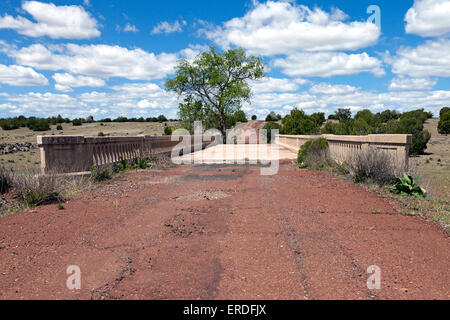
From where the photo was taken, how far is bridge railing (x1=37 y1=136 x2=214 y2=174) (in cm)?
949

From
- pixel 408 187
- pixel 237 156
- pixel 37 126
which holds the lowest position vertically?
pixel 237 156

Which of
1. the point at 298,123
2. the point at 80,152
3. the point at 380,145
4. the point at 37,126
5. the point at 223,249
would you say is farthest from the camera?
the point at 37,126

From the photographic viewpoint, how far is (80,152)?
34.3ft

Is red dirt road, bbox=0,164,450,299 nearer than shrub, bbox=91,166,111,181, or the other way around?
red dirt road, bbox=0,164,450,299

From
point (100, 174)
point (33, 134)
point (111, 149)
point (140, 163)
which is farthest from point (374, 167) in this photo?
point (33, 134)

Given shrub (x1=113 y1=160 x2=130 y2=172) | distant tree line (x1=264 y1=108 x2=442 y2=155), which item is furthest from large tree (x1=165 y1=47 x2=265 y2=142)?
shrub (x1=113 y1=160 x2=130 y2=172)

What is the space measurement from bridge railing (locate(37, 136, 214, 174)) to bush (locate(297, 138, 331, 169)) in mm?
6959

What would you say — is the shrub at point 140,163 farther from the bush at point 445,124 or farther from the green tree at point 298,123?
the bush at point 445,124

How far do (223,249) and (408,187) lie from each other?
18.2ft

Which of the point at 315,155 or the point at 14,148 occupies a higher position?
the point at 315,155

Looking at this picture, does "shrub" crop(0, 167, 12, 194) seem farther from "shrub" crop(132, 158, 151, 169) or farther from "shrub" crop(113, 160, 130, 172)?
"shrub" crop(132, 158, 151, 169)

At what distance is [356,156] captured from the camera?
10.3 meters

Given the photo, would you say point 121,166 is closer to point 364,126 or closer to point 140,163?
point 140,163
